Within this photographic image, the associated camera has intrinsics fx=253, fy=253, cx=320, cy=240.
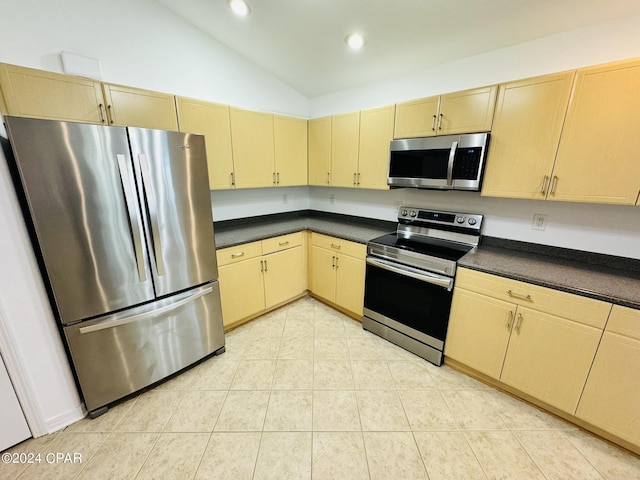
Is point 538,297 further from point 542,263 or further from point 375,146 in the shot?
point 375,146

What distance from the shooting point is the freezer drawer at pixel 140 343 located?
158 cm

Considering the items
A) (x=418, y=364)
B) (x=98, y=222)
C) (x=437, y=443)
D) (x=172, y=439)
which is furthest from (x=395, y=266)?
(x=98, y=222)

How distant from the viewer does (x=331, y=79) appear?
2.79 metres

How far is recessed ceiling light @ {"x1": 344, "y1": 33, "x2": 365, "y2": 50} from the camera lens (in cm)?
203

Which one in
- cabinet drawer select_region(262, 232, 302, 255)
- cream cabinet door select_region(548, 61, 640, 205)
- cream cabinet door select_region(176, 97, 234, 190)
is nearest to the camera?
cream cabinet door select_region(548, 61, 640, 205)

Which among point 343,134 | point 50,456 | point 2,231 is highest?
point 343,134

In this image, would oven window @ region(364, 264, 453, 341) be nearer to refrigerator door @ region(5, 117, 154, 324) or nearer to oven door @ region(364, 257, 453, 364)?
oven door @ region(364, 257, 453, 364)

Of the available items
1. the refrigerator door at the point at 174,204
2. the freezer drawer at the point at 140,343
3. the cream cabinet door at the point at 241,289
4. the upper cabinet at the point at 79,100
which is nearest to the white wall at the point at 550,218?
the cream cabinet door at the point at 241,289

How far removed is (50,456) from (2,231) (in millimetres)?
1290

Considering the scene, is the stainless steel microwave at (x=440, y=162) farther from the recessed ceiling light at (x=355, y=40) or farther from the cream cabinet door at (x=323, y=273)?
the cream cabinet door at (x=323, y=273)

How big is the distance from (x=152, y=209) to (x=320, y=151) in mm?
1956

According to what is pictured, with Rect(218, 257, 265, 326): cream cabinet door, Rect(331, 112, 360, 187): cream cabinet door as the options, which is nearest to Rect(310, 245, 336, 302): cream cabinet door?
Rect(218, 257, 265, 326): cream cabinet door

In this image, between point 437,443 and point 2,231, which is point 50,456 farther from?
point 437,443

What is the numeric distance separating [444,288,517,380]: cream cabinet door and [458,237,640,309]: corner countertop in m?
0.23
